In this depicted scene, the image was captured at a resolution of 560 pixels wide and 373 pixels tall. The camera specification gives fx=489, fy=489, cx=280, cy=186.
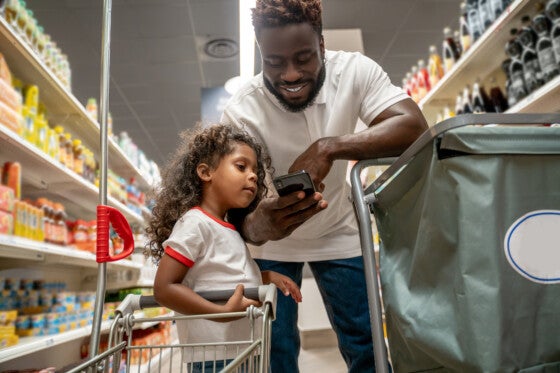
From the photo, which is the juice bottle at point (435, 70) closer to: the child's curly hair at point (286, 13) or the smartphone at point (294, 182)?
the child's curly hair at point (286, 13)

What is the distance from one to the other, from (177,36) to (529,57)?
3.96 metres

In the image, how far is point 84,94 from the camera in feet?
21.9

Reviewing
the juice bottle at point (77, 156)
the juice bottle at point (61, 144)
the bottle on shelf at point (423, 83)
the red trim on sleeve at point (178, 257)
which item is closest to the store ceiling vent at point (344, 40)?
the bottle on shelf at point (423, 83)

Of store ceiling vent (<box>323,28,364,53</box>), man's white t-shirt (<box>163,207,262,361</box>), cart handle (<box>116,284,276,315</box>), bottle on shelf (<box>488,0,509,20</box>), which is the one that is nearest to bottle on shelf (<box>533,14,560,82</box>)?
bottle on shelf (<box>488,0,509,20</box>)

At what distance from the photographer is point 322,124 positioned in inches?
61.4

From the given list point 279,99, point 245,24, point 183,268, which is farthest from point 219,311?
point 245,24

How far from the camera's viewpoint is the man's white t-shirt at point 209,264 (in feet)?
4.10

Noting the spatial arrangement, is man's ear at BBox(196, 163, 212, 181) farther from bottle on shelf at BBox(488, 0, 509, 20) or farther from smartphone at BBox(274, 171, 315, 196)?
bottle on shelf at BBox(488, 0, 509, 20)

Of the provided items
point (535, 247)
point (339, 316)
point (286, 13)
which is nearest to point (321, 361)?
point (339, 316)

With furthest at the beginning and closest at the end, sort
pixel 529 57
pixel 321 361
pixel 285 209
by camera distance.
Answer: pixel 321 361 < pixel 529 57 < pixel 285 209

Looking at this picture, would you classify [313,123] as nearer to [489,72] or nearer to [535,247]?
[535,247]

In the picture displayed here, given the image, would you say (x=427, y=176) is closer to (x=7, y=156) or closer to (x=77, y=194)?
(x=7, y=156)

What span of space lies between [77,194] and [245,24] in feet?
7.46

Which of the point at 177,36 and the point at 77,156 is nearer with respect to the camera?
the point at 77,156
